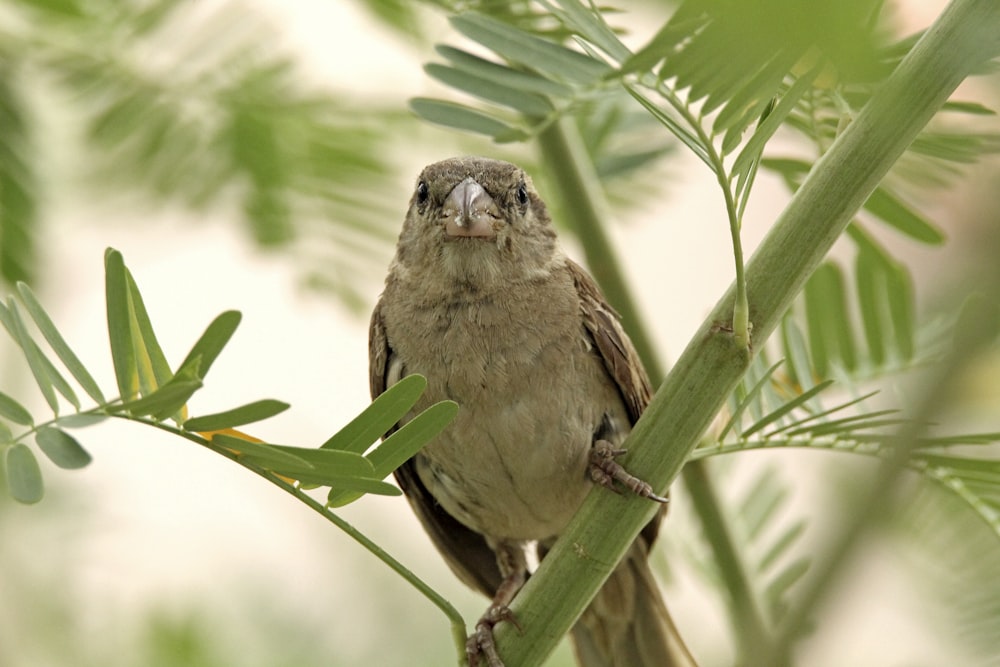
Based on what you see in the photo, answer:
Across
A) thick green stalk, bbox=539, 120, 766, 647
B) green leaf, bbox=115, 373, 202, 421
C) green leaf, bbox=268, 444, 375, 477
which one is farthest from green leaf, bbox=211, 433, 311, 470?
thick green stalk, bbox=539, 120, 766, 647

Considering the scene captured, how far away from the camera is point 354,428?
1.46 metres

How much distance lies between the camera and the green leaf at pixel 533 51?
159cm

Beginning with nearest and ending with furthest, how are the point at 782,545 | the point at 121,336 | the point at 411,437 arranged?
the point at 121,336, the point at 411,437, the point at 782,545

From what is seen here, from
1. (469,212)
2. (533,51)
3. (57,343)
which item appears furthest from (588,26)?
(469,212)

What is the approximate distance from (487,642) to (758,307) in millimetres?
624

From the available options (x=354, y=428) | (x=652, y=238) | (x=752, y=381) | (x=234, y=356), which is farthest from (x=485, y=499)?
(x=652, y=238)

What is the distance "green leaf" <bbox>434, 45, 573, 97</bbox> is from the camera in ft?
5.77

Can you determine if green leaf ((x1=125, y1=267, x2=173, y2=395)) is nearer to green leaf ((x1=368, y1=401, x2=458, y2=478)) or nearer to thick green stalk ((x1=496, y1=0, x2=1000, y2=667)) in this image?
green leaf ((x1=368, y1=401, x2=458, y2=478))

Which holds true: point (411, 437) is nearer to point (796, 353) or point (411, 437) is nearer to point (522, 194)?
point (796, 353)

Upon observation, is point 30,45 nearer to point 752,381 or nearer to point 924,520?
point 752,381

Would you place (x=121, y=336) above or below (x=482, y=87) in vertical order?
below

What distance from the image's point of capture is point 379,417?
1459 millimetres

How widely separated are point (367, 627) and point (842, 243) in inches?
52.7

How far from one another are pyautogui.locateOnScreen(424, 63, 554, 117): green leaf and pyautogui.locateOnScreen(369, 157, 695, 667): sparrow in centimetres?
66
